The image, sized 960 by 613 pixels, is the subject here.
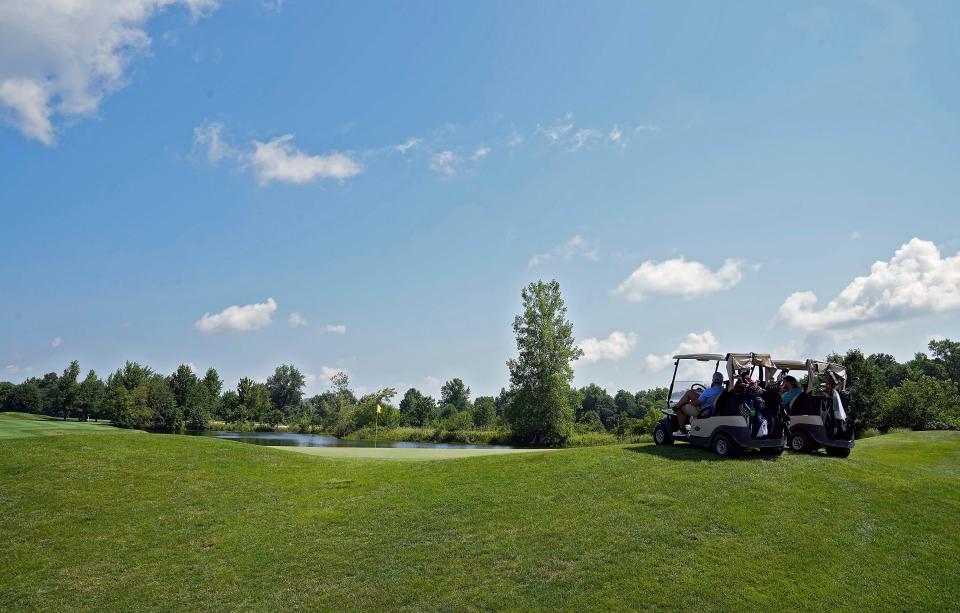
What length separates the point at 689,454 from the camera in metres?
14.5

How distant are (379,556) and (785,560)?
672 centimetres

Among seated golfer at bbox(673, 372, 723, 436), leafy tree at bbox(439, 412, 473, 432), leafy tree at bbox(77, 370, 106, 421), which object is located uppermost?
leafy tree at bbox(77, 370, 106, 421)

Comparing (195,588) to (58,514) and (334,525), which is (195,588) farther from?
(58,514)

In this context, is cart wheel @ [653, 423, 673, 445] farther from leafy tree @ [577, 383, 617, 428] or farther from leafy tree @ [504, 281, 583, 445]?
leafy tree @ [577, 383, 617, 428]

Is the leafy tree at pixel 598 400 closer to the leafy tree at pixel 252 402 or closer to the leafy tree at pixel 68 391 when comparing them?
the leafy tree at pixel 252 402

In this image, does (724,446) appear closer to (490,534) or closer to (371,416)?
(490,534)

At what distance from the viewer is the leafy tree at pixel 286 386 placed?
153250 mm

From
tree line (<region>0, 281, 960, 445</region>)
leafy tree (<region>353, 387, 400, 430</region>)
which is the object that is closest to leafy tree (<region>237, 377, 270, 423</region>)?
tree line (<region>0, 281, 960, 445</region>)

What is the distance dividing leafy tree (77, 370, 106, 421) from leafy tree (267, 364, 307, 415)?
59745 mm

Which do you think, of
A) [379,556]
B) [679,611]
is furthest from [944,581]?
[379,556]

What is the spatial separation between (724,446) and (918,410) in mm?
50359

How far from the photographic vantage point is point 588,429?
69.6 m

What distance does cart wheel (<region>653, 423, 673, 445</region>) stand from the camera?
16.3 m

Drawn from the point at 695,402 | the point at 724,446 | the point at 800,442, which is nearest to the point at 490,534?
the point at 724,446
